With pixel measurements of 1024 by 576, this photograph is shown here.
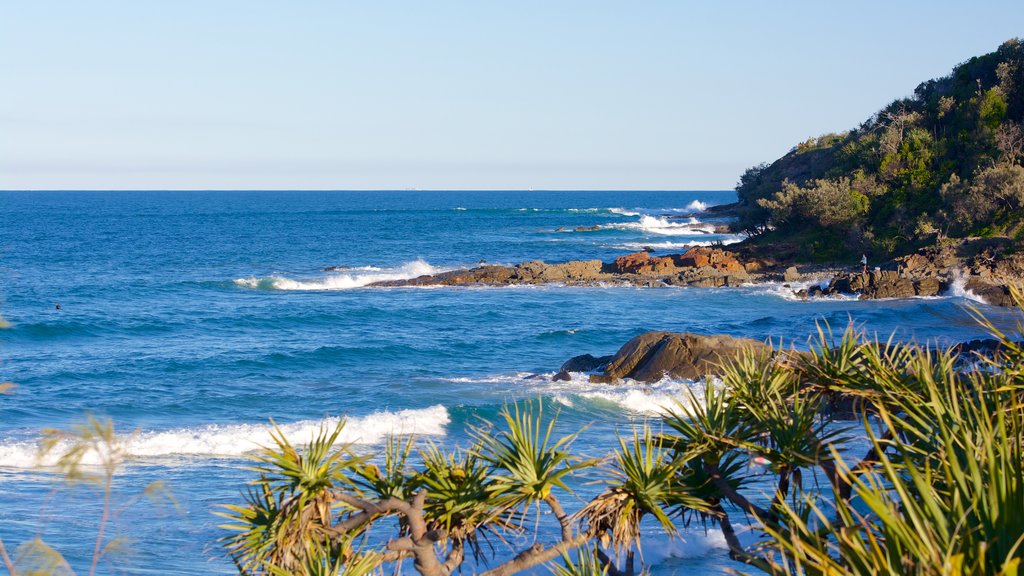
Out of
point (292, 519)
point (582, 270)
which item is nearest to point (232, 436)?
point (292, 519)

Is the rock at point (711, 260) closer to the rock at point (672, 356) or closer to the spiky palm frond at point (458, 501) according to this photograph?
the rock at point (672, 356)

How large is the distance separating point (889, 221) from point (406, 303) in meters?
24.9

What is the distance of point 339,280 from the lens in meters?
55.9

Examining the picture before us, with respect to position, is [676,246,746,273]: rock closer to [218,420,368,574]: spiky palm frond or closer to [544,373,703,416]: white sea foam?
[544,373,703,416]: white sea foam

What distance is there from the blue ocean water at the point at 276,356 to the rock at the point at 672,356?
0.83 m

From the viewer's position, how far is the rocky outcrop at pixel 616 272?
4988cm

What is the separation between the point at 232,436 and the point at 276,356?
1027cm

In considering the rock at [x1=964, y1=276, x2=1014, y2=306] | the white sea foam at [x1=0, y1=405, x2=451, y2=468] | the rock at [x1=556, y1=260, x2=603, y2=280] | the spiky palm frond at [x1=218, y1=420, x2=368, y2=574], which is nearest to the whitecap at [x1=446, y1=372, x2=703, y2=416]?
the white sea foam at [x1=0, y1=405, x2=451, y2=468]

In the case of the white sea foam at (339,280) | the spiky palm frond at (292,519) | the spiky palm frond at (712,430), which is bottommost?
the white sea foam at (339,280)

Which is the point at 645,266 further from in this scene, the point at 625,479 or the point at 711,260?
the point at 625,479

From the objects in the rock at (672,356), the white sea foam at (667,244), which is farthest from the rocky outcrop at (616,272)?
the rock at (672,356)

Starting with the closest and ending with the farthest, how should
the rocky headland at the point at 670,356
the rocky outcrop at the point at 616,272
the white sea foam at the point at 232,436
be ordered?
the white sea foam at the point at 232,436
the rocky headland at the point at 670,356
the rocky outcrop at the point at 616,272

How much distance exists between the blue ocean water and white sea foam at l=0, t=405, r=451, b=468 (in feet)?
0.23

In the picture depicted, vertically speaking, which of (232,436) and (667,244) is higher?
(232,436)
